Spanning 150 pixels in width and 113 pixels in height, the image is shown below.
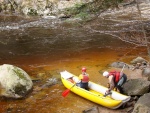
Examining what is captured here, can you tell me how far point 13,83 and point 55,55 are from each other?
479 cm

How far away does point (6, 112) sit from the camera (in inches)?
321

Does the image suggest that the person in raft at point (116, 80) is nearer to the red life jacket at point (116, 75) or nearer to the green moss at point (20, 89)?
the red life jacket at point (116, 75)

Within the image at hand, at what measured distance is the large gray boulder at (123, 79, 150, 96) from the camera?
26.4 feet

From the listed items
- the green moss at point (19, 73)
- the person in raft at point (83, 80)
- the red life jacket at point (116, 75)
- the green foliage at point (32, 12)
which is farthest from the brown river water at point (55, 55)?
the green foliage at point (32, 12)

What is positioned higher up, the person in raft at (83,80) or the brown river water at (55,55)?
the person in raft at (83,80)

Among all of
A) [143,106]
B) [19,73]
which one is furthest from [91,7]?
[143,106]

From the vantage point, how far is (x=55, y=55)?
13.5 m

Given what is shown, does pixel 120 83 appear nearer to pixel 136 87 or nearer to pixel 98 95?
pixel 136 87

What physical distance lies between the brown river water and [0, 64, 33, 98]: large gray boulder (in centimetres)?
22

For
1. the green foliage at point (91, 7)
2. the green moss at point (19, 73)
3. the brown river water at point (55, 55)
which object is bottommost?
the brown river water at point (55, 55)

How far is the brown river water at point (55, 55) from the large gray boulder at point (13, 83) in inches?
8.6

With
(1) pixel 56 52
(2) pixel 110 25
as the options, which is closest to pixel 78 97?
(1) pixel 56 52

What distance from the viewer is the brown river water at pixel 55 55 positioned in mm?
8555

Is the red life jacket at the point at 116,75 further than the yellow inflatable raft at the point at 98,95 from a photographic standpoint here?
Yes
